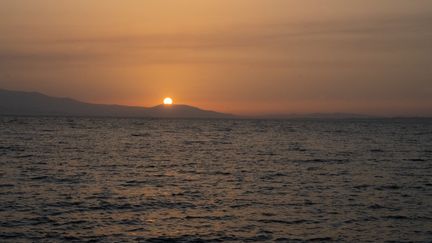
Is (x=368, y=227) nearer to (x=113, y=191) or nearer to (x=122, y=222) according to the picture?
(x=122, y=222)

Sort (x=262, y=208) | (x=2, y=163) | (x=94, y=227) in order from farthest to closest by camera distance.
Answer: (x=2, y=163), (x=262, y=208), (x=94, y=227)

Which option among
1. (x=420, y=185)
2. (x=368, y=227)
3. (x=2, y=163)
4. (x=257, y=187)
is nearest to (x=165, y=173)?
(x=257, y=187)

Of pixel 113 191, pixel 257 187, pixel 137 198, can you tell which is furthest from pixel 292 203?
pixel 113 191

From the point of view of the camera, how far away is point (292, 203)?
105ft

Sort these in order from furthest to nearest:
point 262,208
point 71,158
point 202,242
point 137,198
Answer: point 71,158
point 137,198
point 262,208
point 202,242

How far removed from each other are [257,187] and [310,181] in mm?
5498

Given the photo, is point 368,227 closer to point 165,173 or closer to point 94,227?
point 94,227

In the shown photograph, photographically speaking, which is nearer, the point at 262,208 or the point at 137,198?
the point at 262,208

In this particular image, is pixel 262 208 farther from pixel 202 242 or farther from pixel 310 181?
pixel 310 181

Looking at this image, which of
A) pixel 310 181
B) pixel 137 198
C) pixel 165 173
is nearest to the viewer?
pixel 137 198

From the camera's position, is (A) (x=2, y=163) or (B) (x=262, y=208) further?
(A) (x=2, y=163)

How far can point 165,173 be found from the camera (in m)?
47.2

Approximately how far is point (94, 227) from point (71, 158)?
35.5 m

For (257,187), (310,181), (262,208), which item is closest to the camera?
(262,208)
